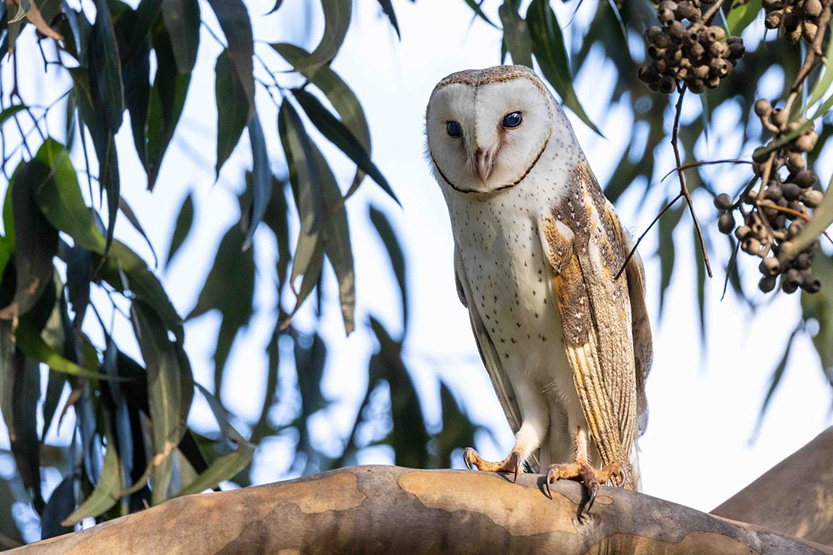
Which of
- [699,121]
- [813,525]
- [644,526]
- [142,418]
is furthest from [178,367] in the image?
[699,121]

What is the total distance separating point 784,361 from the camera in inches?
115

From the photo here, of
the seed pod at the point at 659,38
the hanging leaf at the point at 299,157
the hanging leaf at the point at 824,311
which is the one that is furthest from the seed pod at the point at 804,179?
the hanging leaf at the point at 824,311

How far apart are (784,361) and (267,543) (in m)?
2.03

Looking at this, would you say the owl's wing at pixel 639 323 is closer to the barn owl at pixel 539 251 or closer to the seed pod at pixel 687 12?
the barn owl at pixel 539 251

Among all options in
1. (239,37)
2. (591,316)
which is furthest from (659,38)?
(239,37)

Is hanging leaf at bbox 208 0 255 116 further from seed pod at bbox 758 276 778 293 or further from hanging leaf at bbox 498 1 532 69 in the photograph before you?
seed pod at bbox 758 276 778 293

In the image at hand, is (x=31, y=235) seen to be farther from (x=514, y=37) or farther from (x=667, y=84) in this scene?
(x=667, y=84)

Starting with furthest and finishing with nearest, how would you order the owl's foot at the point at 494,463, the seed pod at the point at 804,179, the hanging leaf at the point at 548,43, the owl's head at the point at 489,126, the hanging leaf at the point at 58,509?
the hanging leaf at the point at 548,43 → the hanging leaf at the point at 58,509 → the owl's head at the point at 489,126 → the owl's foot at the point at 494,463 → the seed pod at the point at 804,179

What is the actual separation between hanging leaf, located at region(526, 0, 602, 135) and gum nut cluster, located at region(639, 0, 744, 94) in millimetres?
929

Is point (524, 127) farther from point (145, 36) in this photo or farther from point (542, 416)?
point (145, 36)

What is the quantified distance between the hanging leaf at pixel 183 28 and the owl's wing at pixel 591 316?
29.2 inches

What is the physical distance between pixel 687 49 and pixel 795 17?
11 centimetres

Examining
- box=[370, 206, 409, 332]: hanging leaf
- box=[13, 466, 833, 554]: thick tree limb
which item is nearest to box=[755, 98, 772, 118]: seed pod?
box=[13, 466, 833, 554]: thick tree limb

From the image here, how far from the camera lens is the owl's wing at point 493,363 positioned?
6.54 ft
